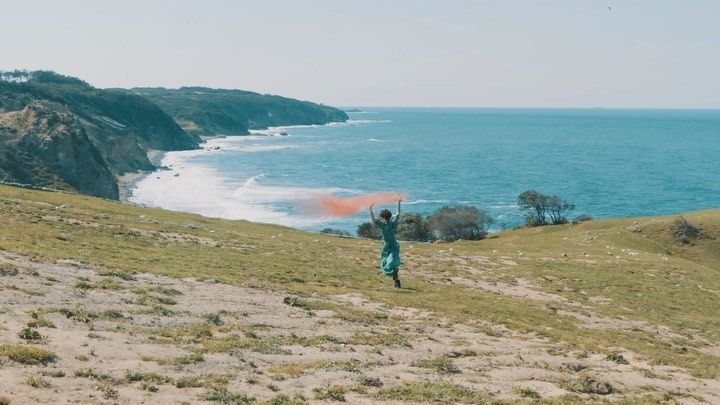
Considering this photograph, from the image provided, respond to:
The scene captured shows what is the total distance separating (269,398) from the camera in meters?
14.0

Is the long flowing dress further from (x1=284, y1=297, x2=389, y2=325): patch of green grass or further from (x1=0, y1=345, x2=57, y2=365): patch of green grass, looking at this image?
(x1=0, y1=345, x2=57, y2=365): patch of green grass

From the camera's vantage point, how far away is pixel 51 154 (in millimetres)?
138250

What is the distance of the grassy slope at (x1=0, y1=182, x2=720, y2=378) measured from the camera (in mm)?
27484

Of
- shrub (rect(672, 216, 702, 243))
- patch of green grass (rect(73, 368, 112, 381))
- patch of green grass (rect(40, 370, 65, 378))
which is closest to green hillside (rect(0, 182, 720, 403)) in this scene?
patch of green grass (rect(73, 368, 112, 381))

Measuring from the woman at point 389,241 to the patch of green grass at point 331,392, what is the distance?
1430 cm

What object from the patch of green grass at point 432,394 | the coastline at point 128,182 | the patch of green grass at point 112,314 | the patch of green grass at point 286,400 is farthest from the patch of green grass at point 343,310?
the coastline at point 128,182

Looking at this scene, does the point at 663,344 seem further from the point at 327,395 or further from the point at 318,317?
the point at 327,395

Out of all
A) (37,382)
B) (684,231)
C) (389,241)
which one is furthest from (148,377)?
(684,231)

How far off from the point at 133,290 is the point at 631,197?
180515 mm

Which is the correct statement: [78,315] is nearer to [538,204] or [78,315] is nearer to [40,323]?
[40,323]

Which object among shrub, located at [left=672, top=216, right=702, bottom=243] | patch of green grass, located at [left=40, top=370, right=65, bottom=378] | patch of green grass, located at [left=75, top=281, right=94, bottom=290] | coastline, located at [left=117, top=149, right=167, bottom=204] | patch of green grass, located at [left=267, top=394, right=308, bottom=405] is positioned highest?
Result: patch of green grass, located at [left=40, top=370, right=65, bottom=378]

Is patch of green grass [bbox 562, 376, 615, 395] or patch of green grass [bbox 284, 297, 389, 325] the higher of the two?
patch of green grass [bbox 284, 297, 389, 325]

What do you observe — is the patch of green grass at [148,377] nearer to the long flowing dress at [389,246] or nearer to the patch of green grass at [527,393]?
the patch of green grass at [527,393]

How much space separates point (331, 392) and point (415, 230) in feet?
314
